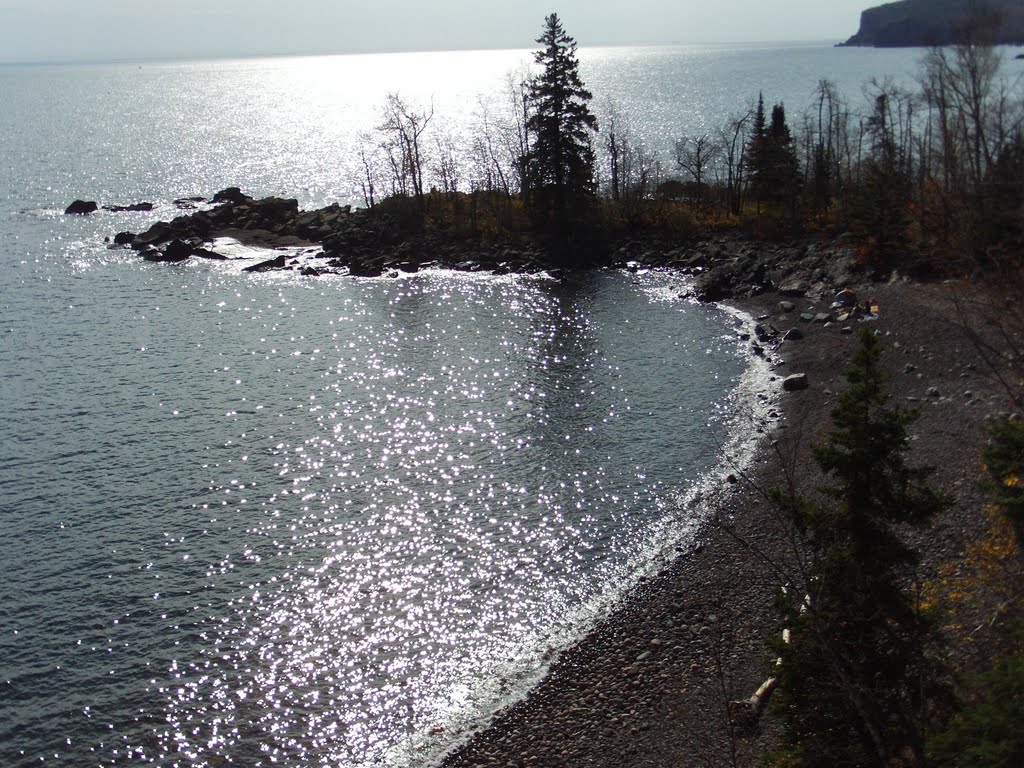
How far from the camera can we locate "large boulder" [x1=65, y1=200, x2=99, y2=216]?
302 feet

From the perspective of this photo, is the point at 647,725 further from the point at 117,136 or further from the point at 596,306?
the point at 117,136

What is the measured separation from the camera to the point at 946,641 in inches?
504

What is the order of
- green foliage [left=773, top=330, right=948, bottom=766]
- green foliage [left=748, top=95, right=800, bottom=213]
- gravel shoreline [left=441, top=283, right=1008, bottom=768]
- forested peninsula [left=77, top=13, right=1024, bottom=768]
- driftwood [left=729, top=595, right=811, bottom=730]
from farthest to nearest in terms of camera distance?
green foliage [left=748, top=95, right=800, bottom=213], gravel shoreline [left=441, top=283, right=1008, bottom=768], driftwood [left=729, top=595, right=811, bottom=730], forested peninsula [left=77, top=13, right=1024, bottom=768], green foliage [left=773, top=330, right=948, bottom=766]

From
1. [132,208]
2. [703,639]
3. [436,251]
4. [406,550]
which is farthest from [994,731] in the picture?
[132,208]

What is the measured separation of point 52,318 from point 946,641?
5830 cm

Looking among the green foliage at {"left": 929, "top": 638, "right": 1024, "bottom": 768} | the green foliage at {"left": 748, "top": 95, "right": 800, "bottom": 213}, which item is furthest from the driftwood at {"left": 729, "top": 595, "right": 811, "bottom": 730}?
the green foliage at {"left": 748, "top": 95, "right": 800, "bottom": 213}

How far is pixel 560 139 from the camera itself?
70688 millimetres

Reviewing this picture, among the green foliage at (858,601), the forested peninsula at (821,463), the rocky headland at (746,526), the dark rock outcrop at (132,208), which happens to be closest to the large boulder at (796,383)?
the rocky headland at (746,526)

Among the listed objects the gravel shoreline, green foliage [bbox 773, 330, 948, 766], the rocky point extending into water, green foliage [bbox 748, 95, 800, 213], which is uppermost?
green foliage [bbox 748, 95, 800, 213]

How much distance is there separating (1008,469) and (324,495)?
24500 mm

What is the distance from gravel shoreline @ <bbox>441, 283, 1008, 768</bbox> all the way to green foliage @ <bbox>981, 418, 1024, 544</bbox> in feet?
8.85

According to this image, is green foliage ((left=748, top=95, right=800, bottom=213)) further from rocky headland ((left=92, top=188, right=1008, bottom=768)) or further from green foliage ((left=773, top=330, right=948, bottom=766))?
green foliage ((left=773, top=330, right=948, bottom=766))

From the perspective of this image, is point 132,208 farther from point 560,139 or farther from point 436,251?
point 560,139

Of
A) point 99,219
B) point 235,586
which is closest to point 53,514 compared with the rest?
point 235,586
